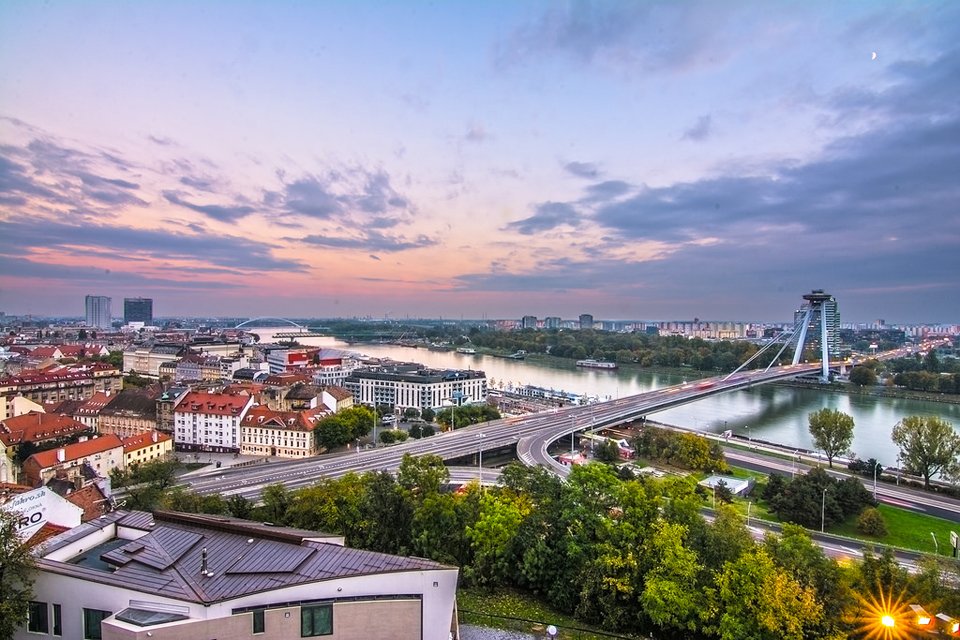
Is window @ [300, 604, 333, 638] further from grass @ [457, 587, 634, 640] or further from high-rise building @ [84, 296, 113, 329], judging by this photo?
high-rise building @ [84, 296, 113, 329]

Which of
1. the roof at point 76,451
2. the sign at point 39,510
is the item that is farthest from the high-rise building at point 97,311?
the sign at point 39,510

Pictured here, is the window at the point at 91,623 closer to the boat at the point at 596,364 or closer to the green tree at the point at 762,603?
the green tree at the point at 762,603

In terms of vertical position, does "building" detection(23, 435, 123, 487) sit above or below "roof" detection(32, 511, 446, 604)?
below

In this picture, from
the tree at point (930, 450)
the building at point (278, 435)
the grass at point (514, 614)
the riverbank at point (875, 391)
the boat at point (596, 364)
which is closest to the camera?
the grass at point (514, 614)

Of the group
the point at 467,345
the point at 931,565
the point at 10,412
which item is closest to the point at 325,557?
the point at 931,565

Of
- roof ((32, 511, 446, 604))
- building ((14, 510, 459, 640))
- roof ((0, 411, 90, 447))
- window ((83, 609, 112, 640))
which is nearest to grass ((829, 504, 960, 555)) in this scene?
building ((14, 510, 459, 640))
